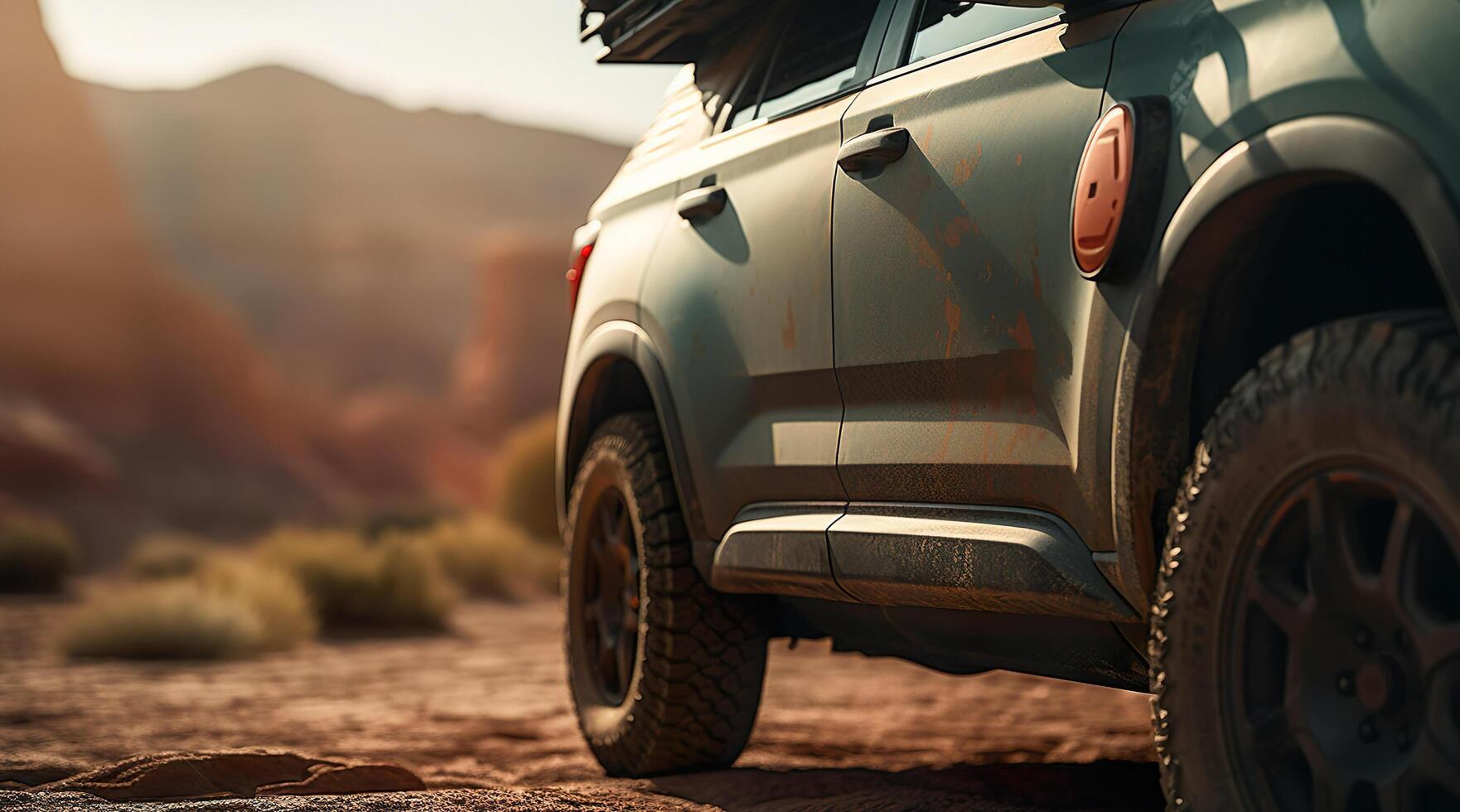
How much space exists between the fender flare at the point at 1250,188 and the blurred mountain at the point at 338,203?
44.5 metres

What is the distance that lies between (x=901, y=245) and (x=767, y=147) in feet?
2.62

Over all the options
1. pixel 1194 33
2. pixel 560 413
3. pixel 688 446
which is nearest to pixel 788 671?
pixel 560 413

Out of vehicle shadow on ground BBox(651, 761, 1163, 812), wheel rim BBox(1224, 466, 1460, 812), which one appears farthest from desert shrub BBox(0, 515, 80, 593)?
wheel rim BBox(1224, 466, 1460, 812)

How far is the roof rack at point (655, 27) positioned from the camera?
4.21m

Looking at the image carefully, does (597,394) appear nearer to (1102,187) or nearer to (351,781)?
(351,781)

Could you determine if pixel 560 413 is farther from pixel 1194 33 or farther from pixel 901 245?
pixel 1194 33

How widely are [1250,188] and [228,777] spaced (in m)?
2.83

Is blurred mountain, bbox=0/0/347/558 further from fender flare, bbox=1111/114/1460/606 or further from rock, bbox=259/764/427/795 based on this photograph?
fender flare, bbox=1111/114/1460/606

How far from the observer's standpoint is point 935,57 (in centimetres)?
325

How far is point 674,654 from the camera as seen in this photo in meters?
4.16

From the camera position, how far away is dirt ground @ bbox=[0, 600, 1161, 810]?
3.82 metres

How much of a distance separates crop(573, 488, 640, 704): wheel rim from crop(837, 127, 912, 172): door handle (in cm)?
152

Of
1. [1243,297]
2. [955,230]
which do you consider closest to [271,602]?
[955,230]

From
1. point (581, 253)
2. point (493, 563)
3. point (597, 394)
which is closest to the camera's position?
point (597, 394)
